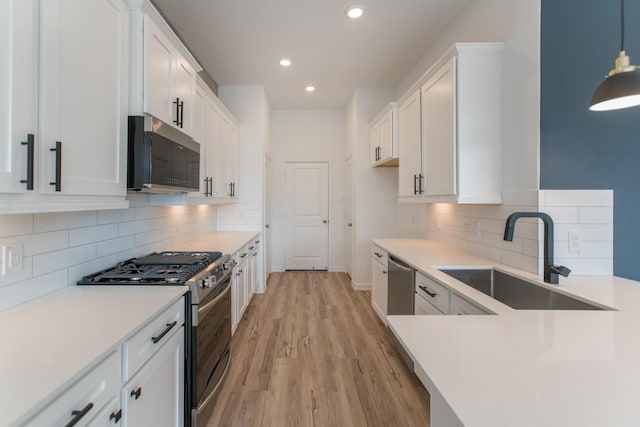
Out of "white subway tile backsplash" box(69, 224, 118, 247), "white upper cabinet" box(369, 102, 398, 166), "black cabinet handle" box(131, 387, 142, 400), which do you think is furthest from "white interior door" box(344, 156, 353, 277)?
"black cabinet handle" box(131, 387, 142, 400)

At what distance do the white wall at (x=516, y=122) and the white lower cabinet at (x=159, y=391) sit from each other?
2045 mm

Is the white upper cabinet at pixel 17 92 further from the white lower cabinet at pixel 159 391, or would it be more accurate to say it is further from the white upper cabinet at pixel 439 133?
the white upper cabinet at pixel 439 133

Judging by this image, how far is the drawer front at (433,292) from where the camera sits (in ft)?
5.83

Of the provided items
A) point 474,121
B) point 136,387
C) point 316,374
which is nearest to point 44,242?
point 136,387

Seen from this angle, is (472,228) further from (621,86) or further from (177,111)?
(177,111)

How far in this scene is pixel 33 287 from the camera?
1.36m

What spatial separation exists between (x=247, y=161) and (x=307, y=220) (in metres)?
1.86

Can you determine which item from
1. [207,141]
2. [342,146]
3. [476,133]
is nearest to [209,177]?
[207,141]

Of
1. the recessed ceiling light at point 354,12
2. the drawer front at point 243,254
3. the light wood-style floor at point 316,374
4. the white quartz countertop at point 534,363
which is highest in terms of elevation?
the recessed ceiling light at point 354,12

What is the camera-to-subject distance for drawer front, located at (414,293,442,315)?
6.31 feet

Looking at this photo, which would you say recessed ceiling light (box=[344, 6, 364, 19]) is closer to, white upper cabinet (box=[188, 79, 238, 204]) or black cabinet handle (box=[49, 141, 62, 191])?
white upper cabinet (box=[188, 79, 238, 204])

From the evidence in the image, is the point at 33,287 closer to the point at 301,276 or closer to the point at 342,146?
the point at 301,276

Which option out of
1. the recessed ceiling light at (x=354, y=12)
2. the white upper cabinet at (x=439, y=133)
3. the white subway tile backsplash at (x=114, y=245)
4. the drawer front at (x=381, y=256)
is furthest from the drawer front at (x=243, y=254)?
the recessed ceiling light at (x=354, y=12)

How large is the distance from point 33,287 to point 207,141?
187 cm
